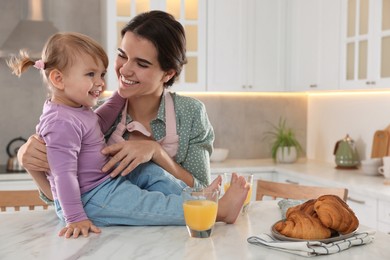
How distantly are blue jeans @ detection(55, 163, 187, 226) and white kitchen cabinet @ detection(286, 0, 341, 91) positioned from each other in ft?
8.08

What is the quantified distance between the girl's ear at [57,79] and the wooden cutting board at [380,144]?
2.44 metres

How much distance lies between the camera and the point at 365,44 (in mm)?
3326

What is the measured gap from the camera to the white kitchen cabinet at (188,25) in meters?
3.83

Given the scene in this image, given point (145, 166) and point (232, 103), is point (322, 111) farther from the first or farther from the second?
point (145, 166)

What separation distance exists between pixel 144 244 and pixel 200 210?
15 centimetres

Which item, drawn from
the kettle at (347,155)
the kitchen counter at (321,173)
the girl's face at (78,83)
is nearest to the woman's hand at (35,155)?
the girl's face at (78,83)

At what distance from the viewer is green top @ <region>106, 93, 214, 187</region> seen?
6.01 ft

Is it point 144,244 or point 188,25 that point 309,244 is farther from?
point 188,25

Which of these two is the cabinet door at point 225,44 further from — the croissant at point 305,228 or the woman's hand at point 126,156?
the croissant at point 305,228

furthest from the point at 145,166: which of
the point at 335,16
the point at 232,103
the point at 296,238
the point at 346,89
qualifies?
the point at 232,103

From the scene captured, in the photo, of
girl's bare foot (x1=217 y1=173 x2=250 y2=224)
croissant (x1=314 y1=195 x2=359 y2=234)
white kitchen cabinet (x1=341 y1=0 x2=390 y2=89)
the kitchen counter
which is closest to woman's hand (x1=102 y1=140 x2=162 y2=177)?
girl's bare foot (x1=217 y1=173 x2=250 y2=224)

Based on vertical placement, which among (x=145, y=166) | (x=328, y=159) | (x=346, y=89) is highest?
(x=346, y=89)

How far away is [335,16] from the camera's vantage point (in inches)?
143

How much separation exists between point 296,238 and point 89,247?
476mm
